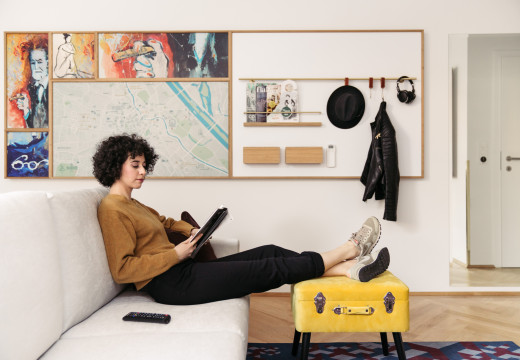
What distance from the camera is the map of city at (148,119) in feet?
10.5

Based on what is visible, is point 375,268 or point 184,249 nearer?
point 184,249

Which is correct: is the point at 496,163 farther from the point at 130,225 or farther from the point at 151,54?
the point at 130,225

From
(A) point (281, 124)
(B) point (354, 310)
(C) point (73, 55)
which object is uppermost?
(C) point (73, 55)

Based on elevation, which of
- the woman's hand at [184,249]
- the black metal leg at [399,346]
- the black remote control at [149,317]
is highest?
the woman's hand at [184,249]

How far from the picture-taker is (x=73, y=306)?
1529mm

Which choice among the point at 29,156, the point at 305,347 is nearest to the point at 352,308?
the point at 305,347

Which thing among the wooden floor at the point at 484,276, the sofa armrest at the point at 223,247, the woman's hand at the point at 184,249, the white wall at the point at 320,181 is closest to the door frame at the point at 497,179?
the wooden floor at the point at 484,276

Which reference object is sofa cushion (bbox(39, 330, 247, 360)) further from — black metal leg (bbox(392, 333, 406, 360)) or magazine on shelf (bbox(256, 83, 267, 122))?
magazine on shelf (bbox(256, 83, 267, 122))

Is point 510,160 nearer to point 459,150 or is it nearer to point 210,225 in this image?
point 459,150

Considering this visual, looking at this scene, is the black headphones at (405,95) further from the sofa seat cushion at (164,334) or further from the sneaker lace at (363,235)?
the sofa seat cushion at (164,334)

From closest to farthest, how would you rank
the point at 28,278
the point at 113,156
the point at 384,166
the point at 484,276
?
the point at 28,278
the point at 113,156
the point at 384,166
the point at 484,276

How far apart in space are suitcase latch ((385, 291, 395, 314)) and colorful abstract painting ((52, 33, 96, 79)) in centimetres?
260

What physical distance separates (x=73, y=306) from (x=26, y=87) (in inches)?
91.3

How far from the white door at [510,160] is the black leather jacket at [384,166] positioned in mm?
1425
